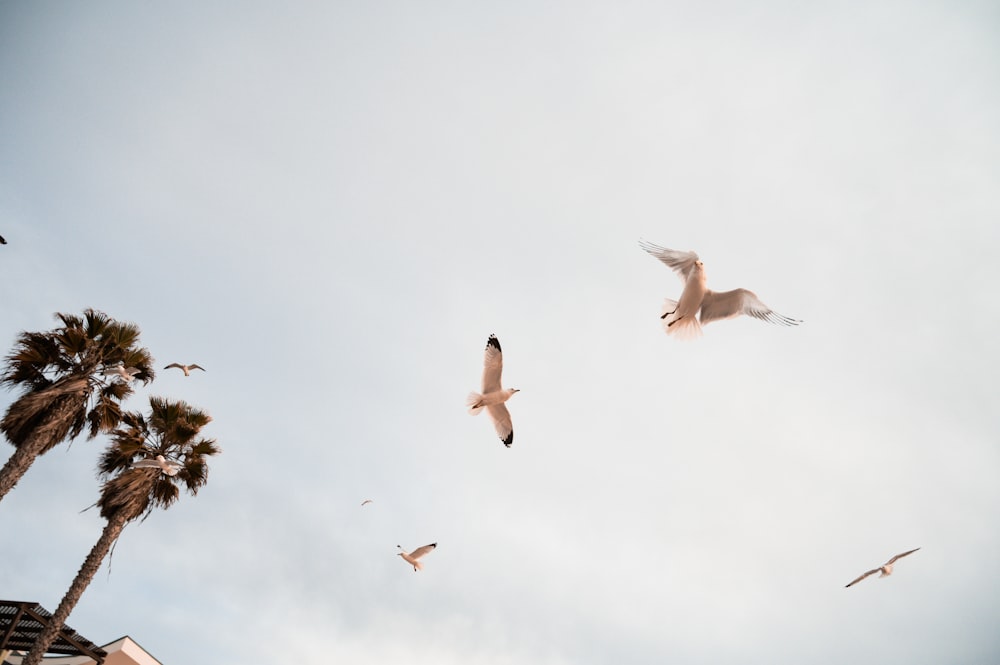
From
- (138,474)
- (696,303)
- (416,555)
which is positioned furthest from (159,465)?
(696,303)

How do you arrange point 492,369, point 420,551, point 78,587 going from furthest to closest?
point 492,369 → point 420,551 → point 78,587

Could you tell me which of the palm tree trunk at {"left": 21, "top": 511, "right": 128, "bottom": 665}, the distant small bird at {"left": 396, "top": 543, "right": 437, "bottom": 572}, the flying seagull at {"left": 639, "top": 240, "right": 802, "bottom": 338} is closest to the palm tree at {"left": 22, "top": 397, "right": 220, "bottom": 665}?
the palm tree trunk at {"left": 21, "top": 511, "right": 128, "bottom": 665}

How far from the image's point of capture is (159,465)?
12.3 meters

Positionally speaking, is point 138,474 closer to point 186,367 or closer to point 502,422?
point 186,367

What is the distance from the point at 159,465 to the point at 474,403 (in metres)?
6.88

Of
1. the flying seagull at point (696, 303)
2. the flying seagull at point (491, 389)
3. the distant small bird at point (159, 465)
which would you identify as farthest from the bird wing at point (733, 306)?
the distant small bird at point (159, 465)

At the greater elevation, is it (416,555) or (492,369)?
(492,369)

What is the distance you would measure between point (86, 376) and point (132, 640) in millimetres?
7461

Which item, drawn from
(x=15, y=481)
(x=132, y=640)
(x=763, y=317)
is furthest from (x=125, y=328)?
(x=763, y=317)

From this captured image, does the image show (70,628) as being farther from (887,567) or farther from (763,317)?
(887,567)

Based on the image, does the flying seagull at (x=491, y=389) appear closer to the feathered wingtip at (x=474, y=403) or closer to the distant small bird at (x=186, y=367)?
the feathered wingtip at (x=474, y=403)

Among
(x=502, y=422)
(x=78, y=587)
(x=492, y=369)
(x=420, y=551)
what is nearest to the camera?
(x=78, y=587)

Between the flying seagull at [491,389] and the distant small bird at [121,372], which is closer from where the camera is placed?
the distant small bird at [121,372]

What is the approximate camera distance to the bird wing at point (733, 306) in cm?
1113
